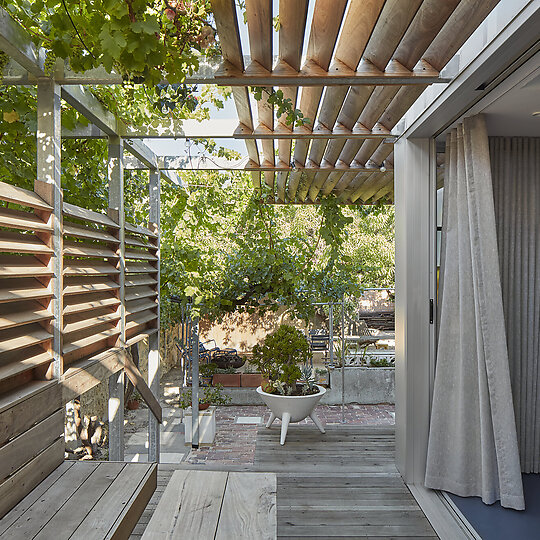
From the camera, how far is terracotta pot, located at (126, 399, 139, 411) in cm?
859

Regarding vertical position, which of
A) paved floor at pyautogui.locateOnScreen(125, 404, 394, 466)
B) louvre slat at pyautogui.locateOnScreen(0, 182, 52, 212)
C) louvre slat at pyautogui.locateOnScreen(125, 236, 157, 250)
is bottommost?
paved floor at pyautogui.locateOnScreen(125, 404, 394, 466)

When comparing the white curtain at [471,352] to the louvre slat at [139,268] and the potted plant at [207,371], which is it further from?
the potted plant at [207,371]

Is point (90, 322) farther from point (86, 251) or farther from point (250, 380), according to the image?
point (250, 380)

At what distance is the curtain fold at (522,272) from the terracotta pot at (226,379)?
6101mm

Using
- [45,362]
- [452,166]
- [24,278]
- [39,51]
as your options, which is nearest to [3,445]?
[45,362]

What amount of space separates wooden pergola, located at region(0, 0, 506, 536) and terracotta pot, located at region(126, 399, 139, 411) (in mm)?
5109

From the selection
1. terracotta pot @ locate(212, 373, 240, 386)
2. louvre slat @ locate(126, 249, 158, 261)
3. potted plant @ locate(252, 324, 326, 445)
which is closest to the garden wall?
terracotta pot @ locate(212, 373, 240, 386)

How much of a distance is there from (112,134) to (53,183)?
1.39 meters

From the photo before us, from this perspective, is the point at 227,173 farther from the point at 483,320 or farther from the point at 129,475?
the point at 129,475

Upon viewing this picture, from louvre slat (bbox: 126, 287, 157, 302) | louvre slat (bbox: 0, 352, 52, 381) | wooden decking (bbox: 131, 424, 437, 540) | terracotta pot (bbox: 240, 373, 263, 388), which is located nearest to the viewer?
louvre slat (bbox: 0, 352, 52, 381)

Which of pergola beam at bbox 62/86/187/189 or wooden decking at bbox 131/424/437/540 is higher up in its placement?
pergola beam at bbox 62/86/187/189

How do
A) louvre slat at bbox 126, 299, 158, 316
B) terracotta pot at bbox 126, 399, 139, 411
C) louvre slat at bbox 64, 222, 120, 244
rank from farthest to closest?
terracotta pot at bbox 126, 399, 139, 411 < louvre slat at bbox 126, 299, 158, 316 < louvre slat at bbox 64, 222, 120, 244

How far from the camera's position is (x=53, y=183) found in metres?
2.41

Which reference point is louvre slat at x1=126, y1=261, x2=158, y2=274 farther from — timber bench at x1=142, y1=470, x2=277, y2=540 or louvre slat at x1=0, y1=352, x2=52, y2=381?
timber bench at x1=142, y1=470, x2=277, y2=540
